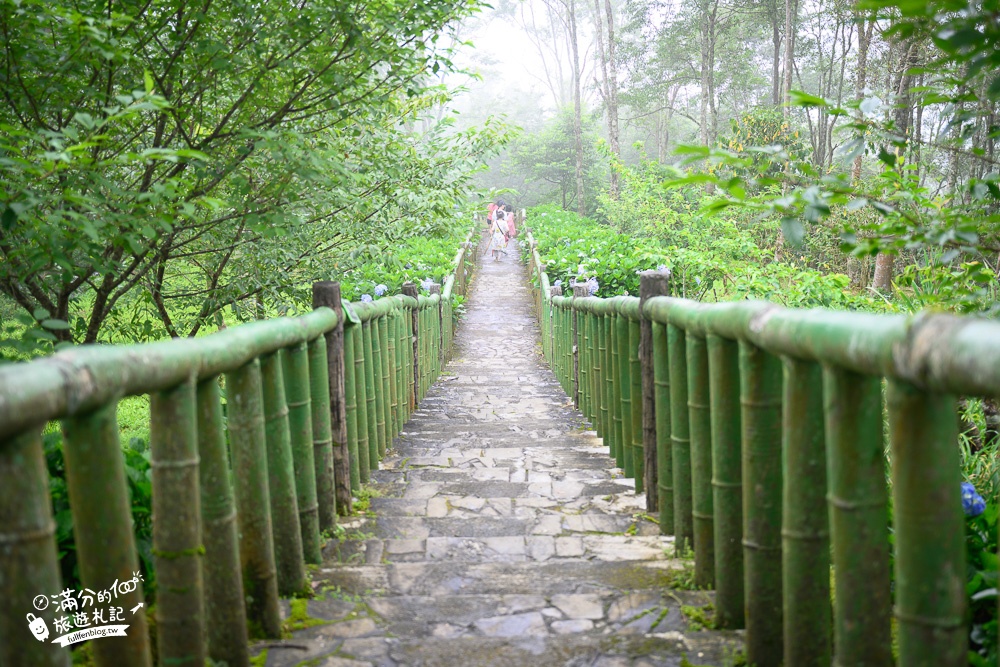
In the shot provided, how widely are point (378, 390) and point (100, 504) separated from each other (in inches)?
137

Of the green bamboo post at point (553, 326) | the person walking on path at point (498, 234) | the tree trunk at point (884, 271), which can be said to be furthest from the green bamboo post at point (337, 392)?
the person walking on path at point (498, 234)

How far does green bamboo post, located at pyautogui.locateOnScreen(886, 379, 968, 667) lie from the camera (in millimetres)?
1261

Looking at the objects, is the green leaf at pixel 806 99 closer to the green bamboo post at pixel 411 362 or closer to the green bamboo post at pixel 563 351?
the green bamboo post at pixel 411 362

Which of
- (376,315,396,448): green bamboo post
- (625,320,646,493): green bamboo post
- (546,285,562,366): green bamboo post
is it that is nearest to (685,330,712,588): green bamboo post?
(625,320,646,493): green bamboo post

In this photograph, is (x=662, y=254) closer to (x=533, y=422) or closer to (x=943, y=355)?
(x=533, y=422)

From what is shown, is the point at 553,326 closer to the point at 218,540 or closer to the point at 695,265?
the point at 695,265

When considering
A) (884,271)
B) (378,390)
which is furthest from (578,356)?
(884,271)

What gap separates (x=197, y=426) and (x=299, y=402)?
89 centimetres

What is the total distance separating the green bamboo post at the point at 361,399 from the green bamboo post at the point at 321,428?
72 centimetres

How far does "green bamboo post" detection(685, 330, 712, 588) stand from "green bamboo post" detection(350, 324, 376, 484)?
1.89 m

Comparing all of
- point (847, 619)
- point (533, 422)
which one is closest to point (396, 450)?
point (533, 422)

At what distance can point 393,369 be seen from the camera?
5.65 m

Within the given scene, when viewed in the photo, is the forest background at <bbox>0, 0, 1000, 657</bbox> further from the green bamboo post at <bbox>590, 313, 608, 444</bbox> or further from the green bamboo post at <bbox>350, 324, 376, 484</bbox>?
the green bamboo post at <bbox>590, 313, 608, 444</bbox>

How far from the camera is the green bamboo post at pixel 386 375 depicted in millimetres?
5062
